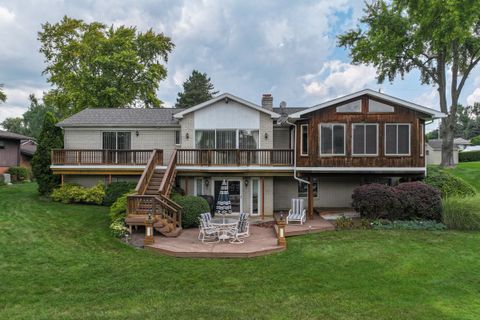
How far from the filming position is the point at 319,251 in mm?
9859

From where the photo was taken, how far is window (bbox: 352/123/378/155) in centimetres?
1438

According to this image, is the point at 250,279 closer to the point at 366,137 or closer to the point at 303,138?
the point at 303,138

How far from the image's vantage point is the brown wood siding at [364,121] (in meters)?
14.3

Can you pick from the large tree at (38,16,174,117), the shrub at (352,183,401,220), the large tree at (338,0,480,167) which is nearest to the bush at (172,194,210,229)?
the shrub at (352,183,401,220)

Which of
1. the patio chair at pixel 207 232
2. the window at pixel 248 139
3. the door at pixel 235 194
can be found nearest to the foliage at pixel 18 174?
the door at pixel 235 194

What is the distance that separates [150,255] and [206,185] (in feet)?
22.9

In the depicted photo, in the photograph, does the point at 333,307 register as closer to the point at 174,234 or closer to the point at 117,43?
the point at 174,234

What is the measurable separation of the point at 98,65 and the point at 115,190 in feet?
63.0

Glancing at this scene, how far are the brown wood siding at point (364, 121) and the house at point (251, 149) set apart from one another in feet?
0.15

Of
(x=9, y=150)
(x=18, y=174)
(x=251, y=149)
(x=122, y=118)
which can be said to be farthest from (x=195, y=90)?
(x=251, y=149)

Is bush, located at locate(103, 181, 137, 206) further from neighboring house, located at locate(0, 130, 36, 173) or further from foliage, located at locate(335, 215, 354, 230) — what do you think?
neighboring house, located at locate(0, 130, 36, 173)

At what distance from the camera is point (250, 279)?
25.4 feet

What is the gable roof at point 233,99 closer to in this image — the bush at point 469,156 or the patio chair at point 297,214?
the patio chair at point 297,214

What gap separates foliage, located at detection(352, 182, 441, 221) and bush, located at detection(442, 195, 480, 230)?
389 millimetres
